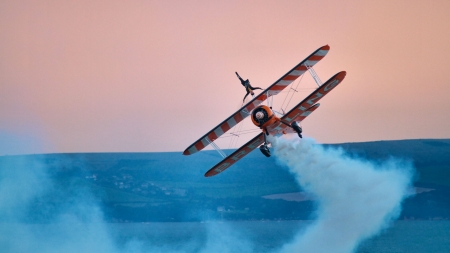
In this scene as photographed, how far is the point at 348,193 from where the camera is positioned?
45.7 m

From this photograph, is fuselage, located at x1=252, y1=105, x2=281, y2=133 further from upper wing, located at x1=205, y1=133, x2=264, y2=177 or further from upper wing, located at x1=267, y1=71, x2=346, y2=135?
upper wing, located at x1=205, y1=133, x2=264, y2=177

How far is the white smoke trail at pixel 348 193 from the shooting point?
1737 inches

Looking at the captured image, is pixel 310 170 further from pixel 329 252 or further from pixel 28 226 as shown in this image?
pixel 28 226

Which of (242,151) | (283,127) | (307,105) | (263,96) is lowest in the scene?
(283,127)

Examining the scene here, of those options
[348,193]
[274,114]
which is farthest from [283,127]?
[348,193]

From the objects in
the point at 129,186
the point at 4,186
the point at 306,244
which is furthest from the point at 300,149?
the point at 129,186

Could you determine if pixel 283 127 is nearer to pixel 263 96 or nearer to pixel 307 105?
pixel 307 105

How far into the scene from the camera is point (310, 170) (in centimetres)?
4422

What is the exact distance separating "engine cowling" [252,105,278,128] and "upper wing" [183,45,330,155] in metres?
2.71

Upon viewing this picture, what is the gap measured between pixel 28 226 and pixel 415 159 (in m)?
136

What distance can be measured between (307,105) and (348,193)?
41.9 ft

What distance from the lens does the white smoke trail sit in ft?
145

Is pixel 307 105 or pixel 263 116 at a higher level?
pixel 263 116

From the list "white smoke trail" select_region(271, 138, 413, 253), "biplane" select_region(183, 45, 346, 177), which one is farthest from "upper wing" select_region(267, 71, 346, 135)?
"white smoke trail" select_region(271, 138, 413, 253)
